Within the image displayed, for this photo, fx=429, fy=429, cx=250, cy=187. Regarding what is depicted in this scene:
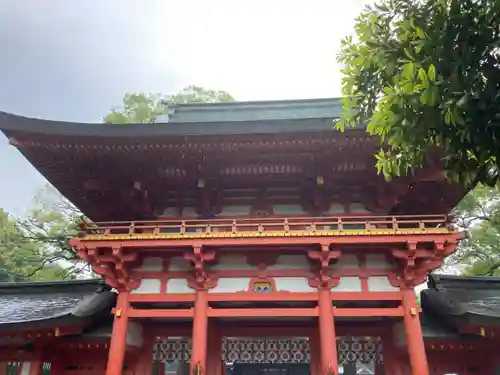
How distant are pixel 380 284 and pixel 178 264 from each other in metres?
4.55

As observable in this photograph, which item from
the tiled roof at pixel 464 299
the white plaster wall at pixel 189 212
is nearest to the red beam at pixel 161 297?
the white plaster wall at pixel 189 212

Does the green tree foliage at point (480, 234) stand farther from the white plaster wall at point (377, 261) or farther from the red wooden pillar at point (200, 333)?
the red wooden pillar at point (200, 333)

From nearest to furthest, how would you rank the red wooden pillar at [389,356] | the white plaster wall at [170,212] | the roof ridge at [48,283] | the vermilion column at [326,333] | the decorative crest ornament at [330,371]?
1. the decorative crest ornament at [330,371]
2. the vermilion column at [326,333]
3. the red wooden pillar at [389,356]
4. the white plaster wall at [170,212]
5. the roof ridge at [48,283]

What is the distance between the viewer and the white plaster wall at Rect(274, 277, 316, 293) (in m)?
9.41

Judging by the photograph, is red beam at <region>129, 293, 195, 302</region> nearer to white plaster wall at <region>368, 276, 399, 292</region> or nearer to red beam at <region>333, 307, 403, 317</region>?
red beam at <region>333, 307, 403, 317</region>

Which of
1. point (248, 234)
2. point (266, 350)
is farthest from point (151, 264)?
point (266, 350)

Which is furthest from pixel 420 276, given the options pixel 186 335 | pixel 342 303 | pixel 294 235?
pixel 186 335

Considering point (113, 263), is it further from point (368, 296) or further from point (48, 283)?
point (368, 296)

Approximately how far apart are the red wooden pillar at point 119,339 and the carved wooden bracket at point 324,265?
410 centimetres

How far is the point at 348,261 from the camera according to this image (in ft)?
31.6

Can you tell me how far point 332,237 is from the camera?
29.1 feet

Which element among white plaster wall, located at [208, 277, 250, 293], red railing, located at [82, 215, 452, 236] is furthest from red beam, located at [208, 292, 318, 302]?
red railing, located at [82, 215, 452, 236]

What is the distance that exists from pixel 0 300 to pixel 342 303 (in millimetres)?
9557

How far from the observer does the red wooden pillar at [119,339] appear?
883 cm
